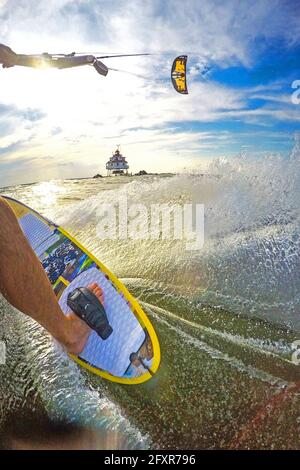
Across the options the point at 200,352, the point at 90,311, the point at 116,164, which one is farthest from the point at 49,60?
the point at 116,164

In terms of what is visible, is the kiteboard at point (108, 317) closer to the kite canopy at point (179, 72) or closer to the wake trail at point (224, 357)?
the wake trail at point (224, 357)

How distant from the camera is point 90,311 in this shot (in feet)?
8.86

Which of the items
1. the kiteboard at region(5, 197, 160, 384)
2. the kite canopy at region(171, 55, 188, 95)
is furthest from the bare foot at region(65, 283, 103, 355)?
the kite canopy at region(171, 55, 188, 95)

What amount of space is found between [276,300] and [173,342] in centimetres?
133

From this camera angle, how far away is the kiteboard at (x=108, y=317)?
259 centimetres

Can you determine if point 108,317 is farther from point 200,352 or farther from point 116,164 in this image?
point 116,164

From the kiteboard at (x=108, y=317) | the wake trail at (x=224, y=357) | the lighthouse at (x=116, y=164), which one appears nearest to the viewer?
the wake trail at (x=224, y=357)

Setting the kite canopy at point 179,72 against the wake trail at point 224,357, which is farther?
the kite canopy at point 179,72

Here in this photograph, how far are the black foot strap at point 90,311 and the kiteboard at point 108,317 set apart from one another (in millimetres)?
59

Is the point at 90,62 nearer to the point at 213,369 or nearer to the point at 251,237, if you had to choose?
the point at 251,237

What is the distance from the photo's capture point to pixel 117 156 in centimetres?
5216

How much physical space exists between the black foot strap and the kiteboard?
0.06 metres

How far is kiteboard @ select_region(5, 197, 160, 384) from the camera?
8.50 ft

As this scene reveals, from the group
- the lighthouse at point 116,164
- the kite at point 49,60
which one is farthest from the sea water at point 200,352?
the lighthouse at point 116,164
